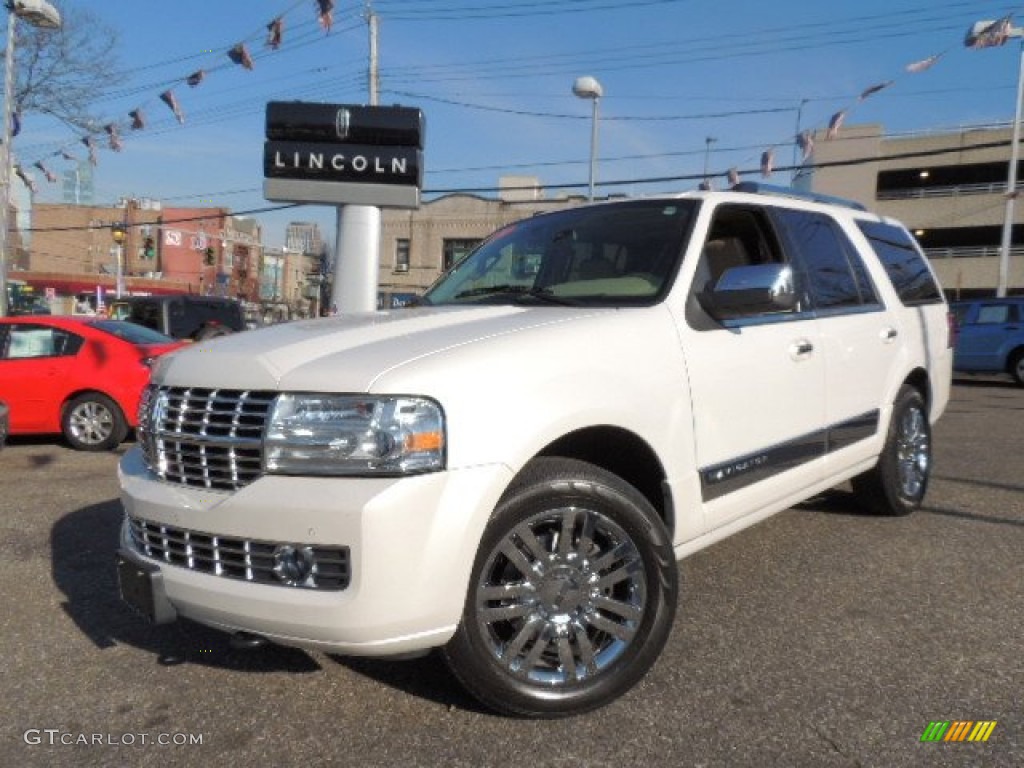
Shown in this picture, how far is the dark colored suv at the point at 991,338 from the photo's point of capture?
1616cm

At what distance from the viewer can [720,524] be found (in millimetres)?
3262

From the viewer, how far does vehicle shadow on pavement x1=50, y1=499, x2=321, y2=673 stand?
3037 millimetres

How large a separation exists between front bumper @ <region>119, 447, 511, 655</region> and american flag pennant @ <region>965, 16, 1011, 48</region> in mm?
18520

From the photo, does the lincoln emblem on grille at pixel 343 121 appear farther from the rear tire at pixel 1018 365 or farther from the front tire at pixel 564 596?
the rear tire at pixel 1018 365

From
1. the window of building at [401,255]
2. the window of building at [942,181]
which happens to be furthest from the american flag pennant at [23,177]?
the window of building at [942,181]

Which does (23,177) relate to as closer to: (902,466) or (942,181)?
(902,466)

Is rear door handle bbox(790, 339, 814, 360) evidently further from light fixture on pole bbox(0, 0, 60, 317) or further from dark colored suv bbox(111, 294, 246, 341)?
light fixture on pole bbox(0, 0, 60, 317)

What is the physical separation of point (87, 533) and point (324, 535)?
3220 millimetres

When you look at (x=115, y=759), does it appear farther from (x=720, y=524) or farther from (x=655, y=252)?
(x=655, y=252)

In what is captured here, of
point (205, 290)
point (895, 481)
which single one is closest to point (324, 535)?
point (895, 481)

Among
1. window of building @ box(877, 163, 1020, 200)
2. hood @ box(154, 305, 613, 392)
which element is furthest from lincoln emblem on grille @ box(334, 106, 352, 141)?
window of building @ box(877, 163, 1020, 200)

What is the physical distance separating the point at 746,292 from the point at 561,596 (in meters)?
1.38

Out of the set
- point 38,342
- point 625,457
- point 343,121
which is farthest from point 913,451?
point 343,121

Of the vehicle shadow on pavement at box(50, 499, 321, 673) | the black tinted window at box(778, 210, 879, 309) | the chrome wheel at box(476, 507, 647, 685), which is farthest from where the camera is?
the black tinted window at box(778, 210, 879, 309)
